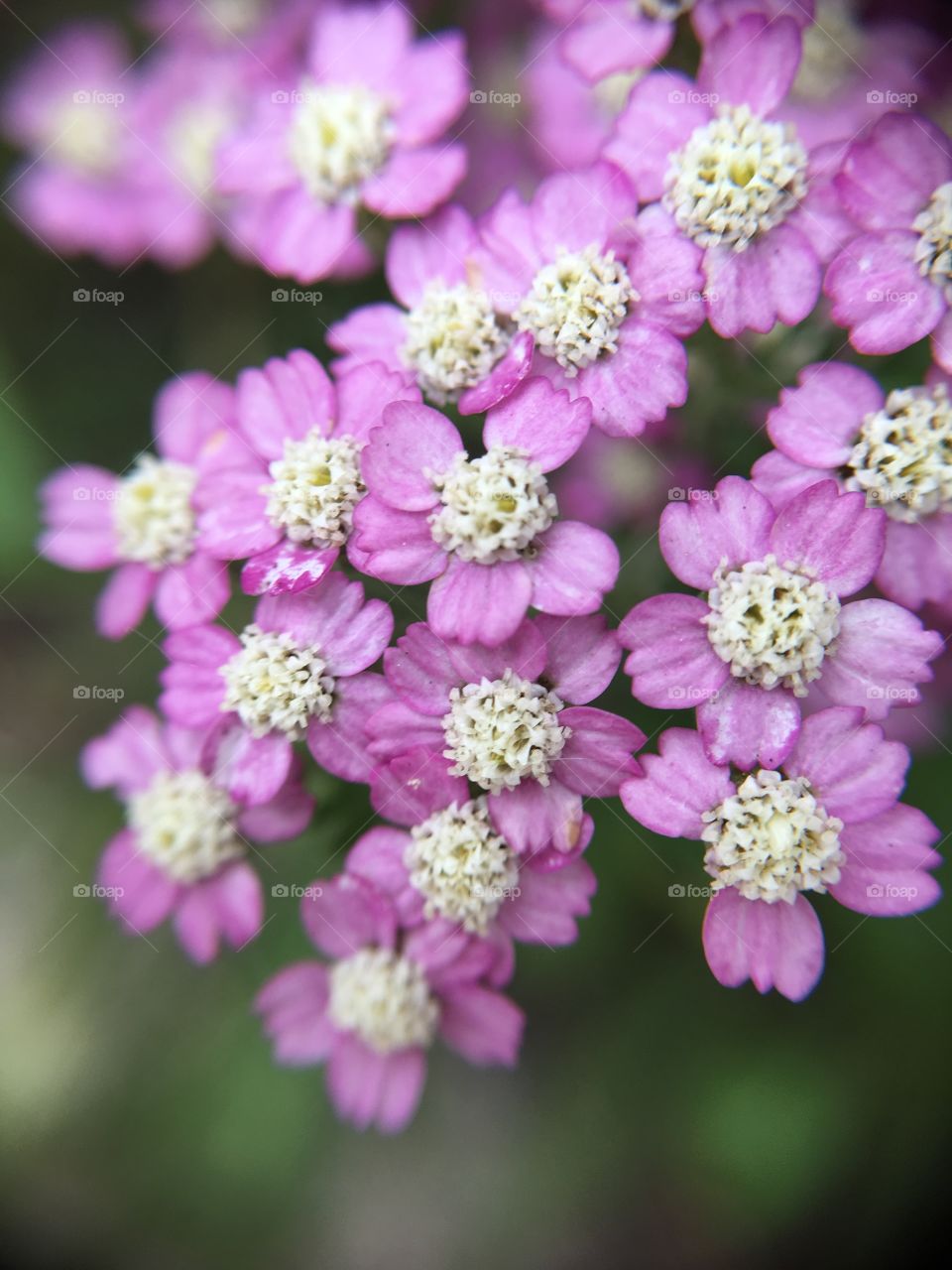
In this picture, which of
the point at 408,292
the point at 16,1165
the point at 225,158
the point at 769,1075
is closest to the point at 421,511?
the point at 408,292

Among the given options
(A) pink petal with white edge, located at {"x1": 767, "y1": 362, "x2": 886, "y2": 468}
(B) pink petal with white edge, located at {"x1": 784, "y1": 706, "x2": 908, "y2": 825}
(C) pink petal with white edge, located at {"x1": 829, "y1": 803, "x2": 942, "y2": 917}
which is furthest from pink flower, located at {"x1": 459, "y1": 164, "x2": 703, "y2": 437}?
(C) pink petal with white edge, located at {"x1": 829, "y1": 803, "x2": 942, "y2": 917}

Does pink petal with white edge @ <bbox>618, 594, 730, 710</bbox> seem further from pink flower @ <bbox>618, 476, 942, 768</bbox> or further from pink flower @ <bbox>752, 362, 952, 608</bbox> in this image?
pink flower @ <bbox>752, 362, 952, 608</bbox>

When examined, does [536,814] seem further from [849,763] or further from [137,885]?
[137,885]

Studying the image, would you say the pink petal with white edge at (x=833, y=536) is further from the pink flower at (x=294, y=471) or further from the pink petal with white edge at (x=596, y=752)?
the pink flower at (x=294, y=471)

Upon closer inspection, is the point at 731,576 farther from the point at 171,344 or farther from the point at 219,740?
the point at 171,344

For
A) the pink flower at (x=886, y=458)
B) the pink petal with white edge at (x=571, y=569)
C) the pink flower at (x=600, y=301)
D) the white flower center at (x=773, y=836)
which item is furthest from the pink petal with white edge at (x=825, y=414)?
the white flower center at (x=773, y=836)
